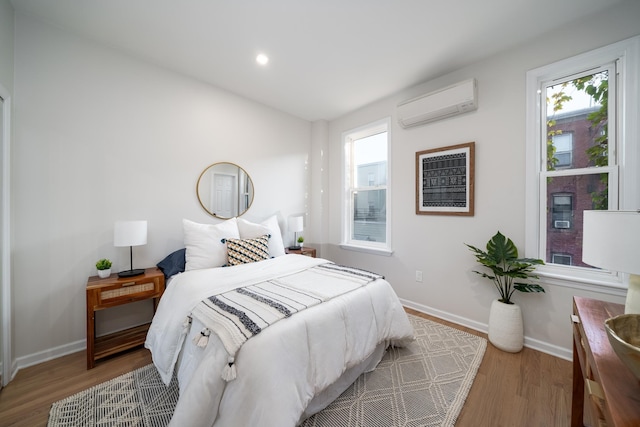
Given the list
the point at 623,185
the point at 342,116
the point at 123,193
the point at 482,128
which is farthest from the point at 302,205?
the point at 623,185

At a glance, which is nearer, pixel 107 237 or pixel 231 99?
pixel 107 237

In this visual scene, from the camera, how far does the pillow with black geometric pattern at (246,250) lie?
234 centimetres

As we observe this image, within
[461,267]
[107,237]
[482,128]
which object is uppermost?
[482,128]

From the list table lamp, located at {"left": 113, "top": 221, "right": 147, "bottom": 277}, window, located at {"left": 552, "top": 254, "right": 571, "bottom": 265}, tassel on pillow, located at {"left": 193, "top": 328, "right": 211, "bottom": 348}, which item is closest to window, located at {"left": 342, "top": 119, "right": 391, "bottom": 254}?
window, located at {"left": 552, "top": 254, "right": 571, "bottom": 265}

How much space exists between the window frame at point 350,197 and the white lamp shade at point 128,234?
2589 millimetres

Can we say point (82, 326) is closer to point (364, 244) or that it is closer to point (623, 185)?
point (364, 244)

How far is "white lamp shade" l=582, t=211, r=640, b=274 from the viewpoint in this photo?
0.87 meters

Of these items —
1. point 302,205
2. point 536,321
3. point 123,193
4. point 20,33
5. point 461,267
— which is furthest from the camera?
point 302,205

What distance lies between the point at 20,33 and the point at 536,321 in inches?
191

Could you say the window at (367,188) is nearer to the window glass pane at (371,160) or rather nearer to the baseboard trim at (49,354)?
the window glass pane at (371,160)

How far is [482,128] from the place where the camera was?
7.82 ft

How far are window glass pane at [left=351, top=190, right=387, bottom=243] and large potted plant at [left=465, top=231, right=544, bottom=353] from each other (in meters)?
1.37

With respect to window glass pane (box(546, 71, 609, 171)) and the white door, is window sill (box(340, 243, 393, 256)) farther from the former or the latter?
window glass pane (box(546, 71, 609, 171))

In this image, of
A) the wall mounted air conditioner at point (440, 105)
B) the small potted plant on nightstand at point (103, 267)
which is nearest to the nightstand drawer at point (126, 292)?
the small potted plant on nightstand at point (103, 267)
